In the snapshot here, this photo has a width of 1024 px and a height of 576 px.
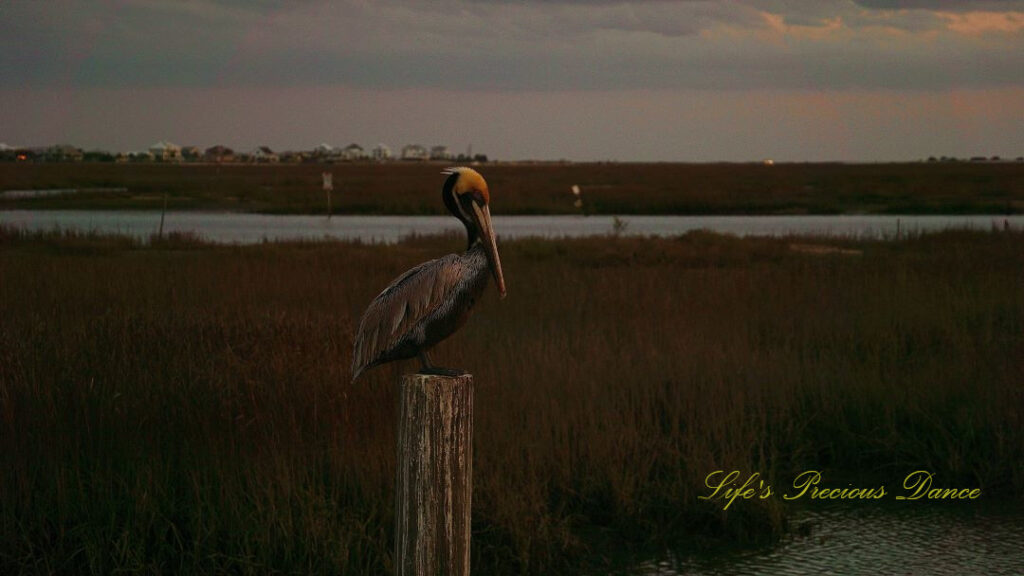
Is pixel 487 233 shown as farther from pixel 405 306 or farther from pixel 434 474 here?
pixel 434 474

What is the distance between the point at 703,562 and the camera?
22.9ft

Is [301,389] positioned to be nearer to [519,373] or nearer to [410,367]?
[410,367]

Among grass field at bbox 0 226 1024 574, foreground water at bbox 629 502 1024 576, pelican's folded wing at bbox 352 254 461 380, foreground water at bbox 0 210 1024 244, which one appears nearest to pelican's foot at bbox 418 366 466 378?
pelican's folded wing at bbox 352 254 461 380

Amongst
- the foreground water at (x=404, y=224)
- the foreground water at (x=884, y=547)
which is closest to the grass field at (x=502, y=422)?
the foreground water at (x=884, y=547)

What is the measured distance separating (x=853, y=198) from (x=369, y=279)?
53174 mm

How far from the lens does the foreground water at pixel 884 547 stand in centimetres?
689

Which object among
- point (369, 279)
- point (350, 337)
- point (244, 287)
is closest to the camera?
point (350, 337)

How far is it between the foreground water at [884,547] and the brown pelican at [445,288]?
3.18 meters

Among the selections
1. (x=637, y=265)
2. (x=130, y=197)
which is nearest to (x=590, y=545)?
(x=637, y=265)

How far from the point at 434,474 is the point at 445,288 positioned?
0.76 meters

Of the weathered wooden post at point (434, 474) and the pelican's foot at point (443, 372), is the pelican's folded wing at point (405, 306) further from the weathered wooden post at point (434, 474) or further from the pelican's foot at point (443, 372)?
the weathered wooden post at point (434, 474)

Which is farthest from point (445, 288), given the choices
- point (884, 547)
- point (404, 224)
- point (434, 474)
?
point (404, 224)

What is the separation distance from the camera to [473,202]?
4.12 meters

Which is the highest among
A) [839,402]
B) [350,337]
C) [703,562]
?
[350,337]
